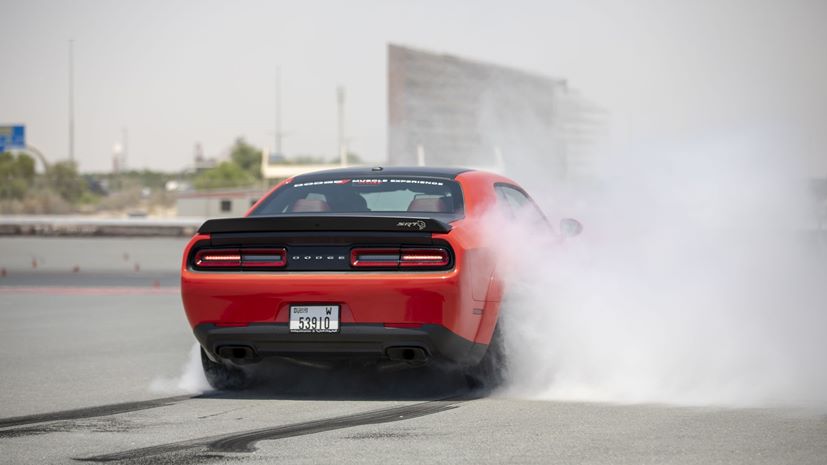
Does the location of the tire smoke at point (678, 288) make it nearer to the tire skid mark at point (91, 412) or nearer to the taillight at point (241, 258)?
the taillight at point (241, 258)

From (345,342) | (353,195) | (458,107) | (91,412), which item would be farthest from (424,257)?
(458,107)

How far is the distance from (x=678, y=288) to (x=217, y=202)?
58.4 m

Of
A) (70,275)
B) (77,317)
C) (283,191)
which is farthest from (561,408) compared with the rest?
(70,275)

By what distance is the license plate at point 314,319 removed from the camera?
6.76m

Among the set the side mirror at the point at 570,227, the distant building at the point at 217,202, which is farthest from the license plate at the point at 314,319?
the distant building at the point at 217,202

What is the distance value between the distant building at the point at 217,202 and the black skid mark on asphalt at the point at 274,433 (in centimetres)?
5459

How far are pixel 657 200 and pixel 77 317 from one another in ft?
23.3

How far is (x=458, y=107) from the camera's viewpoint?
2176 inches

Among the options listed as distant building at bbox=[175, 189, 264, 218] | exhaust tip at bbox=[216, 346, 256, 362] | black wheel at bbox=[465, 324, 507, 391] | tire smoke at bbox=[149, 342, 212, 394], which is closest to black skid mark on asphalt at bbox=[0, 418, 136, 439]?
exhaust tip at bbox=[216, 346, 256, 362]

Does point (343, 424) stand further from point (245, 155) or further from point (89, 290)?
point (245, 155)

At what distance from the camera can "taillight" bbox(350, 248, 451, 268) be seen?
6766 millimetres

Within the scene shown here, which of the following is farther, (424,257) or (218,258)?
(218,258)

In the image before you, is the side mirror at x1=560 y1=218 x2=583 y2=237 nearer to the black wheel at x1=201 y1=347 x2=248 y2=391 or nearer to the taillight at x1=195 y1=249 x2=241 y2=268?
the black wheel at x1=201 y1=347 x2=248 y2=391

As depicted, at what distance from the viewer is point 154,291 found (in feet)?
62.1
